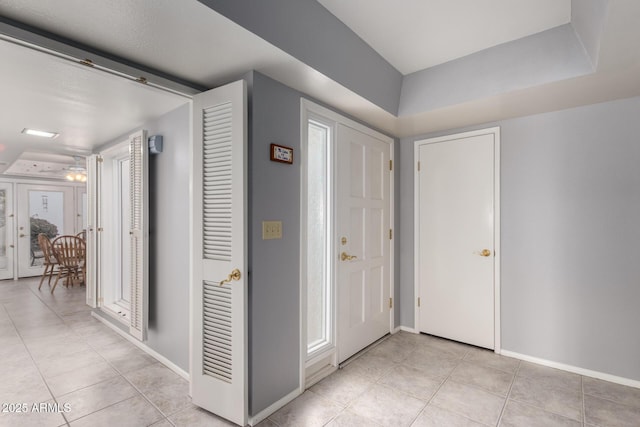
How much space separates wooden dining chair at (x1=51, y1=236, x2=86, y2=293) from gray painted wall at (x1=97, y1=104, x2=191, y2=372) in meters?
3.99

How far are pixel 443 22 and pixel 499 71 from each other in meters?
0.61

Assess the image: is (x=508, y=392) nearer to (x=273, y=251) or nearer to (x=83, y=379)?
(x=273, y=251)

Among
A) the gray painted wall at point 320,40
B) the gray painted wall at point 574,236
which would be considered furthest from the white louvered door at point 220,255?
the gray painted wall at point 574,236

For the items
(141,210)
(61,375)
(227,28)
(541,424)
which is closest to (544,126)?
(541,424)

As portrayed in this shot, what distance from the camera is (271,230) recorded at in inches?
81.2

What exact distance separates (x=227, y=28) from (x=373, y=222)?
2.16 metres

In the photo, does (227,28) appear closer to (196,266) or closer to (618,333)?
(196,266)

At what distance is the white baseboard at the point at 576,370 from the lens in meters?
2.39

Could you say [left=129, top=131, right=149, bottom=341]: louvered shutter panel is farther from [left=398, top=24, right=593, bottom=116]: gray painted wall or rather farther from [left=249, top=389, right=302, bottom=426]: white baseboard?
[left=398, top=24, right=593, bottom=116]: gray painted wall

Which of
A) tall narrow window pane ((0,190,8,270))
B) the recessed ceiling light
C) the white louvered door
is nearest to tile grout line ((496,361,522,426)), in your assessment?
the white louvered door

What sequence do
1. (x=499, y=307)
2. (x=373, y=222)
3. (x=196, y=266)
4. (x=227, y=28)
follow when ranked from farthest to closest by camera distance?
1. (x=373, y=222)
2. (x=499, y=307)
3. (x=196, y=266)
4. (x=227, y=28)

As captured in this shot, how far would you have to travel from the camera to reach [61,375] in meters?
2.55

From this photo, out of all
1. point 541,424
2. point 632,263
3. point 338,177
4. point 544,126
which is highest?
point 544,126

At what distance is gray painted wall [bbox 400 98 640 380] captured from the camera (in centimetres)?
240
